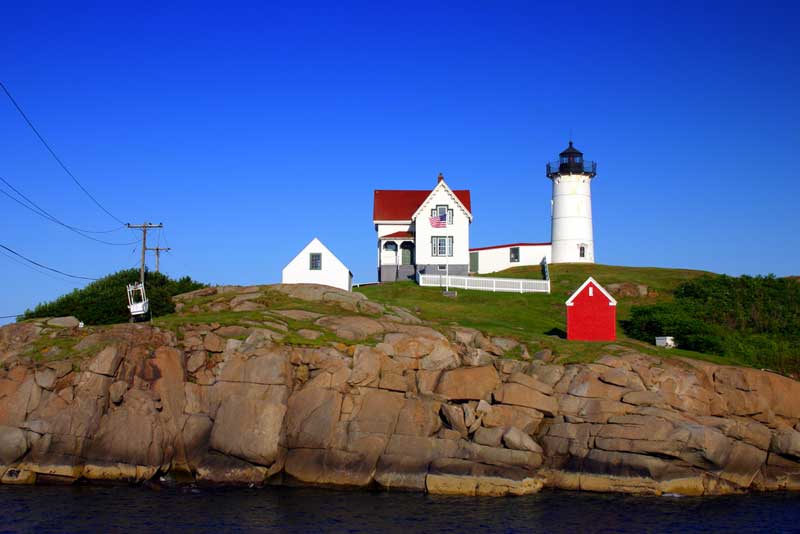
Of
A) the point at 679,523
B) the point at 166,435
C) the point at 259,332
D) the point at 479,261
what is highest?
the point at 479,261

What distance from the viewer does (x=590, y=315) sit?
1654 inches

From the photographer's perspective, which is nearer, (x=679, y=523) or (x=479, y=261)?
(x=679, y=523)

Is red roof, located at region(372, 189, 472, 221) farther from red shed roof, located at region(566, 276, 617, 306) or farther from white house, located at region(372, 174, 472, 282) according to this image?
red shed roof, located at region(566, 276, 617, 306)

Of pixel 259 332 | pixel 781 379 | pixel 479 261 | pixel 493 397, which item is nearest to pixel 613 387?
pixel 493 397

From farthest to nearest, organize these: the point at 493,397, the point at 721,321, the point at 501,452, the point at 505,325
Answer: the point at 721,321, the point at 505,325, the point at 493,397, the point at 501,452

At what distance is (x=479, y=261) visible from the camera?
73062mm

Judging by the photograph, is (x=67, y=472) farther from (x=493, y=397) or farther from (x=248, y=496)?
(x=493, y=397)

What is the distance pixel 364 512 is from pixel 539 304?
29580 millimetres

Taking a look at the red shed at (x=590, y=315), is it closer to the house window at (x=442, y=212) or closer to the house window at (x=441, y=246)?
the house window at (x=442, y=212)

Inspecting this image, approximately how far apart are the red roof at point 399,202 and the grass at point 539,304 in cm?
764

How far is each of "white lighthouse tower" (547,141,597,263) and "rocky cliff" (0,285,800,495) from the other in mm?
36932

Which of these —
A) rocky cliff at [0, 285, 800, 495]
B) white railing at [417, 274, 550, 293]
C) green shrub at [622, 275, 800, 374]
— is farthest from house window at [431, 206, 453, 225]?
rocky cliff at [0, 285, 800, 495]

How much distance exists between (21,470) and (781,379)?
3209 centimetres

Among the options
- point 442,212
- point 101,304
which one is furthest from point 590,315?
point 101,304
